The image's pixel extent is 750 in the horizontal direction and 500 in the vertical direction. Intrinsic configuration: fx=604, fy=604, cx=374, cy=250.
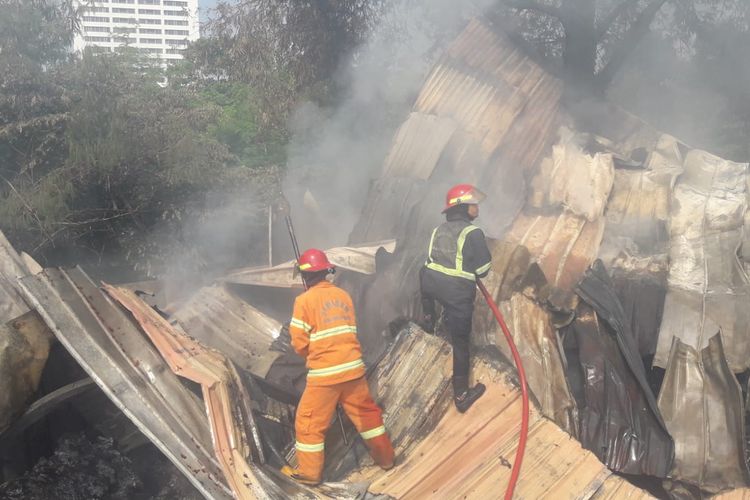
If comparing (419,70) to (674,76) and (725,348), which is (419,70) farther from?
(725,348)

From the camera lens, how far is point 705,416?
4031 mm

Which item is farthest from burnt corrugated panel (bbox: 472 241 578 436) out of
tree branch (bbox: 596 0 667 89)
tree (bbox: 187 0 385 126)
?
tree branch (bbox: 596 0 667 89)

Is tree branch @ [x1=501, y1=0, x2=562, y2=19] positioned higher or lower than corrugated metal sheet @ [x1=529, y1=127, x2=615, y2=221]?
higher

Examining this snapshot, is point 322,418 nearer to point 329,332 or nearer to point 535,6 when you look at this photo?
point 329,332

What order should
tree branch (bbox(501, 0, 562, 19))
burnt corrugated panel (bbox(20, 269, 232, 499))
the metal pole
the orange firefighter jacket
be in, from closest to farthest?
1. burnt corrugated panel (bbox(20, 269, 232, 499))
2. the orange firefighter jacket
3. the metal pole
4. tree branch (bbox(501, 0, 562, 19))

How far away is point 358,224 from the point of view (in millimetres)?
6098

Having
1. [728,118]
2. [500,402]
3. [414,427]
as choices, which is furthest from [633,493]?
[728,118]

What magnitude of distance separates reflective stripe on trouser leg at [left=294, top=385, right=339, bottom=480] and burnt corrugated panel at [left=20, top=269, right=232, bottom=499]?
452 mm

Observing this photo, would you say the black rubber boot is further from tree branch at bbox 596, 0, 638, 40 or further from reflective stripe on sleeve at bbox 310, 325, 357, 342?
tree branch at bbox 596, 0, 638, 40

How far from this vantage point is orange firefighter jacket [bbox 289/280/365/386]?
11.3ft

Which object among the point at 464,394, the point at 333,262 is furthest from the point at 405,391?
the point at 333,262

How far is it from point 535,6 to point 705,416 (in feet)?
22.4

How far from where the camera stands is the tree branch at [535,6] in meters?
8.85

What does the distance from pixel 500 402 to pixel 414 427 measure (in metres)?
0.56
